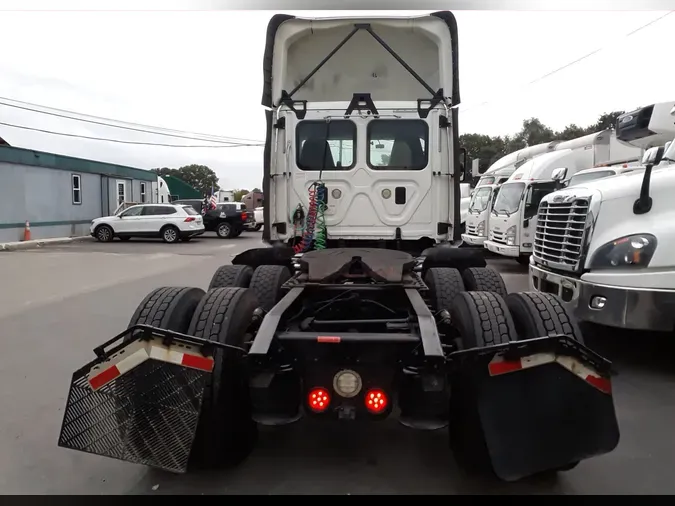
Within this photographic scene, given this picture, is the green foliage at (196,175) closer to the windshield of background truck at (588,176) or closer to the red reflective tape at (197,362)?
the windshield of background truck at (588,176)

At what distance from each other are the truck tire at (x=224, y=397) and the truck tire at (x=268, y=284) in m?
1.45

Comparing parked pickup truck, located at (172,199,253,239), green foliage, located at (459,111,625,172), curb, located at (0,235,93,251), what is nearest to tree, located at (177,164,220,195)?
green foliage, located at (459,111,625,172)

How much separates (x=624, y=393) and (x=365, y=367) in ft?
9.49

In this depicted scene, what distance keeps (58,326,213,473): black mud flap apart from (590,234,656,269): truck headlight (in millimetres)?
3802

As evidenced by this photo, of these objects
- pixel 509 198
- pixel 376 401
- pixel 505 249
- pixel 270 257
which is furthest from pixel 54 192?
pixel 376 401

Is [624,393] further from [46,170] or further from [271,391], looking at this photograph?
[46,170]

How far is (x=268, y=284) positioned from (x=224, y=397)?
6.71 ft

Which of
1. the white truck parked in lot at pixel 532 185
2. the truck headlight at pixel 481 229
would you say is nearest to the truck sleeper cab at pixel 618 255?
the white truck parked in lot at pixel 532 185

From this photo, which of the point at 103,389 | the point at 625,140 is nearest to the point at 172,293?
the point at 103,389

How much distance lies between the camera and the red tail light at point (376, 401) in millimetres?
2955

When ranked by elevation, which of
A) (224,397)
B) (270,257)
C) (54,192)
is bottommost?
(224,397)

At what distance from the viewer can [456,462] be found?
3.31 meters

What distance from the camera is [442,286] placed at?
4789 millimetres

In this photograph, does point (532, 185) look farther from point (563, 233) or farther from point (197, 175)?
point (197, 175)
